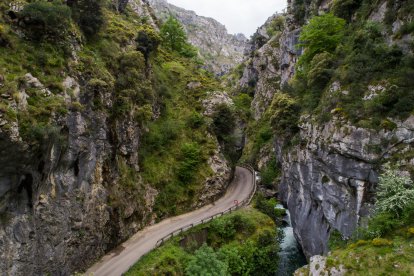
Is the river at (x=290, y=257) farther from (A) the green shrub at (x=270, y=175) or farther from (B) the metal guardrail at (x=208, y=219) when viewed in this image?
(A) the green shrub at (x=270, y=175)

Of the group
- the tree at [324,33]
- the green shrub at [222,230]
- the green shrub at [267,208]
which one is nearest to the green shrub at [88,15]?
the tree at [324,33]

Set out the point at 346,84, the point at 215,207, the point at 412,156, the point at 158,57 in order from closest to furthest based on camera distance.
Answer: the point at 412,156, the point at 346,84, the point at 215,207, the point at 158,57

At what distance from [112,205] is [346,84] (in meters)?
27.2

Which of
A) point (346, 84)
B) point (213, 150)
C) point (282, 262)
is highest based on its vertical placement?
point (346, 84)

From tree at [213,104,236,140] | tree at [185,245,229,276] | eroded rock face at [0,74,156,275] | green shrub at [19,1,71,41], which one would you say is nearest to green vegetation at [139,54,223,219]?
tree at [213,104,236,140]

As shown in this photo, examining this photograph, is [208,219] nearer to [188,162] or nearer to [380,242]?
[188,162]

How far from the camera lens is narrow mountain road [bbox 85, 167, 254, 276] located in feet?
99.6

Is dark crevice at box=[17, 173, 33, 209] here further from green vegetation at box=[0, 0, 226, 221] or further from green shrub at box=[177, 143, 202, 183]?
green shrub at box=[177, 143, 202, 183]

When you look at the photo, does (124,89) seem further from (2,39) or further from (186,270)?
(186,270)

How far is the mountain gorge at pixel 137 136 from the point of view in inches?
870

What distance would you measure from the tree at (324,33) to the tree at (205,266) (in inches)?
1111

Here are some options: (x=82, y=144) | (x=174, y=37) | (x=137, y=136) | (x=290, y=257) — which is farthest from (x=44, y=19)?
(x=174, y=37)

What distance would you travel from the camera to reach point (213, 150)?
51594mm

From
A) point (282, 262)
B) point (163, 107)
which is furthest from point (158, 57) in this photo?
point (282, 262)
